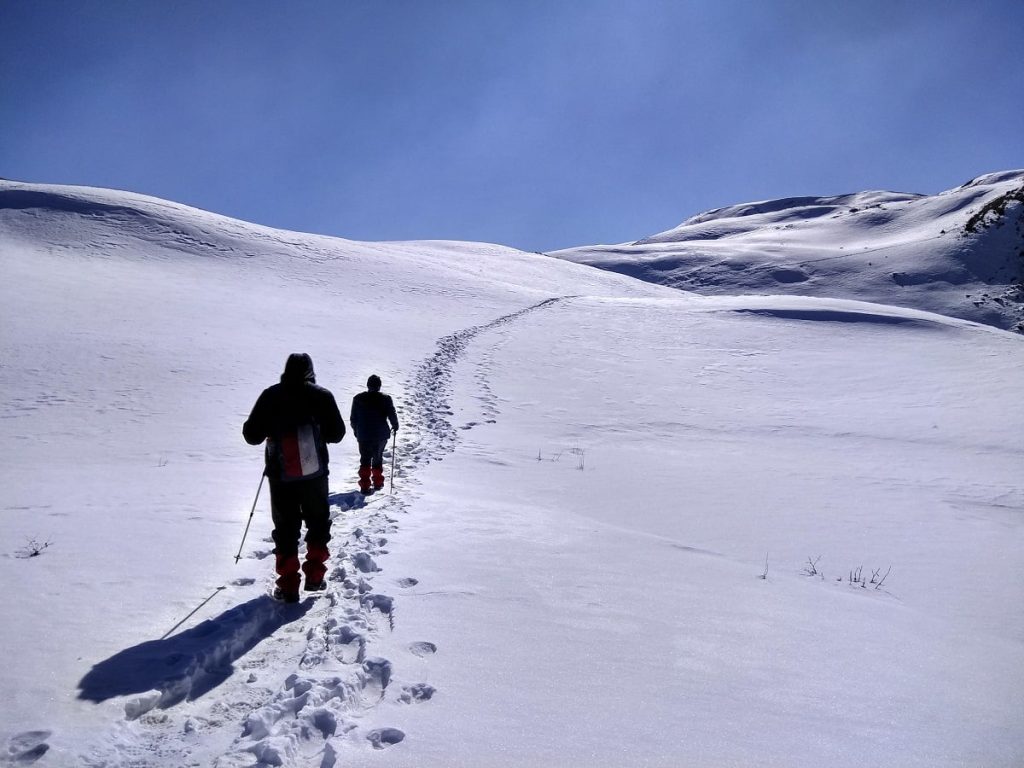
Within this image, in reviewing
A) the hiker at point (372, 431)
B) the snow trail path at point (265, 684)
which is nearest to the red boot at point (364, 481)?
the hiker at point (372, 431)

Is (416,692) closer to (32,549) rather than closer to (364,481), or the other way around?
(32,549)

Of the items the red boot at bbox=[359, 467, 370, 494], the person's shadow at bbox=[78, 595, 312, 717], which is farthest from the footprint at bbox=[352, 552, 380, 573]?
the red boot at bbox=[359, 467, 370, 494]

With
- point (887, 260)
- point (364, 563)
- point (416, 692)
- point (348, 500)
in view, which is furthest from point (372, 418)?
point (887, 260)

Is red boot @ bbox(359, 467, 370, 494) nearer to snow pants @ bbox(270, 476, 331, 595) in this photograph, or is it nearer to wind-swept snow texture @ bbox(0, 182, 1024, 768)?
wind-swept snow texture @ bbox(0, 182, 1024, 768)

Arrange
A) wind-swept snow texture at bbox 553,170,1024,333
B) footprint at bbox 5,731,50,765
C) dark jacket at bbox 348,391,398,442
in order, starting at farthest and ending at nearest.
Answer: wind-swept snow texture at bbox 553,170,1024,333, dark jacket at bbox 348,391,398,442, footprint at bbox 5,731,50,765

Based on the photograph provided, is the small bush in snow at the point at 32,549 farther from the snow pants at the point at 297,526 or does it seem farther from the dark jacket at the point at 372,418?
the dark jacket at the point at 372,418

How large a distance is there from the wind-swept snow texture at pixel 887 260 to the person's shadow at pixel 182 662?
44777 mm

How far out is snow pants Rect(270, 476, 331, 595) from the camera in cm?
482

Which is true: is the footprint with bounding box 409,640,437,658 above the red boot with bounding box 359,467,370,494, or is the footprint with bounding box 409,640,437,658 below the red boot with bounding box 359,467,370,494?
below

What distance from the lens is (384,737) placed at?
3.13m

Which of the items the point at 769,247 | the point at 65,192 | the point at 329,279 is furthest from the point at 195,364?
the point at 769,247

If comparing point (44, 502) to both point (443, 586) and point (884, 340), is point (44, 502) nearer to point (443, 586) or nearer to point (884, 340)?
point (443, 586)

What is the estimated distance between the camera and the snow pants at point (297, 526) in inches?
190

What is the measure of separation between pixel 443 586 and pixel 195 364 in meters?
11.7
